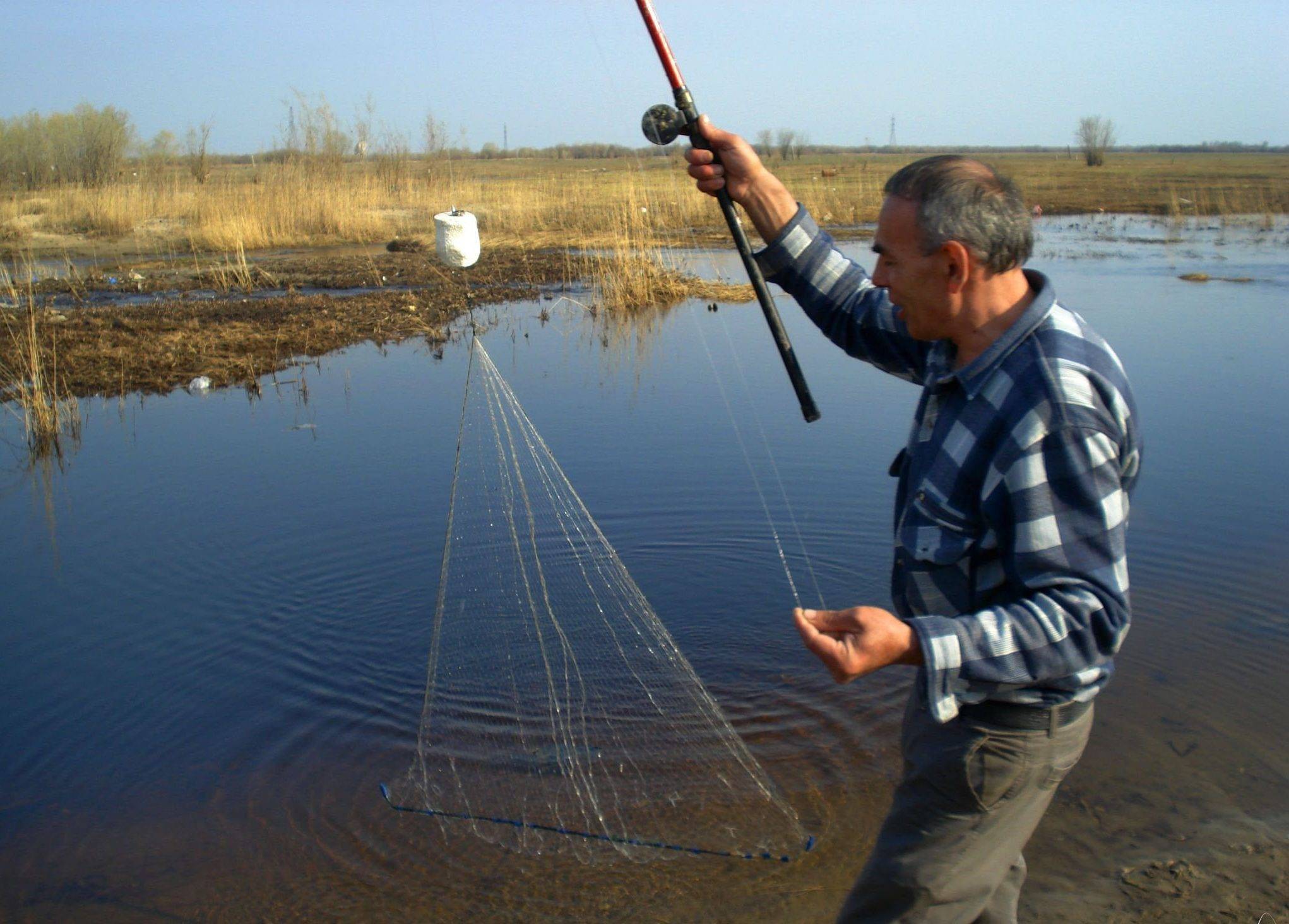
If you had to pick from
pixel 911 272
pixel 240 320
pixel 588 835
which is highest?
pixel 911 272

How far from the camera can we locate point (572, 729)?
3.88m

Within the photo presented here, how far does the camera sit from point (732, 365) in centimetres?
954

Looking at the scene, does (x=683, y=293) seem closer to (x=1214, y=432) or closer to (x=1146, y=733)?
(x=1214, y=432)

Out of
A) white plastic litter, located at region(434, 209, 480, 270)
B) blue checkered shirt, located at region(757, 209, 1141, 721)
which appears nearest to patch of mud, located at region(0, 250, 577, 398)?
white plastic litter, located at region(434, 209, 480, 270)

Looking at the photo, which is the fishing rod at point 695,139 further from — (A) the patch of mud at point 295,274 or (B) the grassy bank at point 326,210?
(B) the grassy bank at point 326,210

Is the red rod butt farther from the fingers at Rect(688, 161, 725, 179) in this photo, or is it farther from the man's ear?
the man's ear

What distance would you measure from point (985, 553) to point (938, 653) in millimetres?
231

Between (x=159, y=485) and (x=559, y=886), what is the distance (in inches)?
A: 173

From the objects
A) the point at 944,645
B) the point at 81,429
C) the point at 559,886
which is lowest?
the point at 559,886

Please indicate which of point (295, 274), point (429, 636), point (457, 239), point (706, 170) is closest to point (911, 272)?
point (706, 170)

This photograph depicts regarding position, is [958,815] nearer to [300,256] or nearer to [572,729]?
[572,729]

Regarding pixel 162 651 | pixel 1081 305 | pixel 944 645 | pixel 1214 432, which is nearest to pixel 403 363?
pixel 162 651

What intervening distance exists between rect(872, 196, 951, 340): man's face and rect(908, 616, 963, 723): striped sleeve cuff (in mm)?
501

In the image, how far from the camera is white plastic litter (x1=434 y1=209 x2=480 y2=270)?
3.38m
